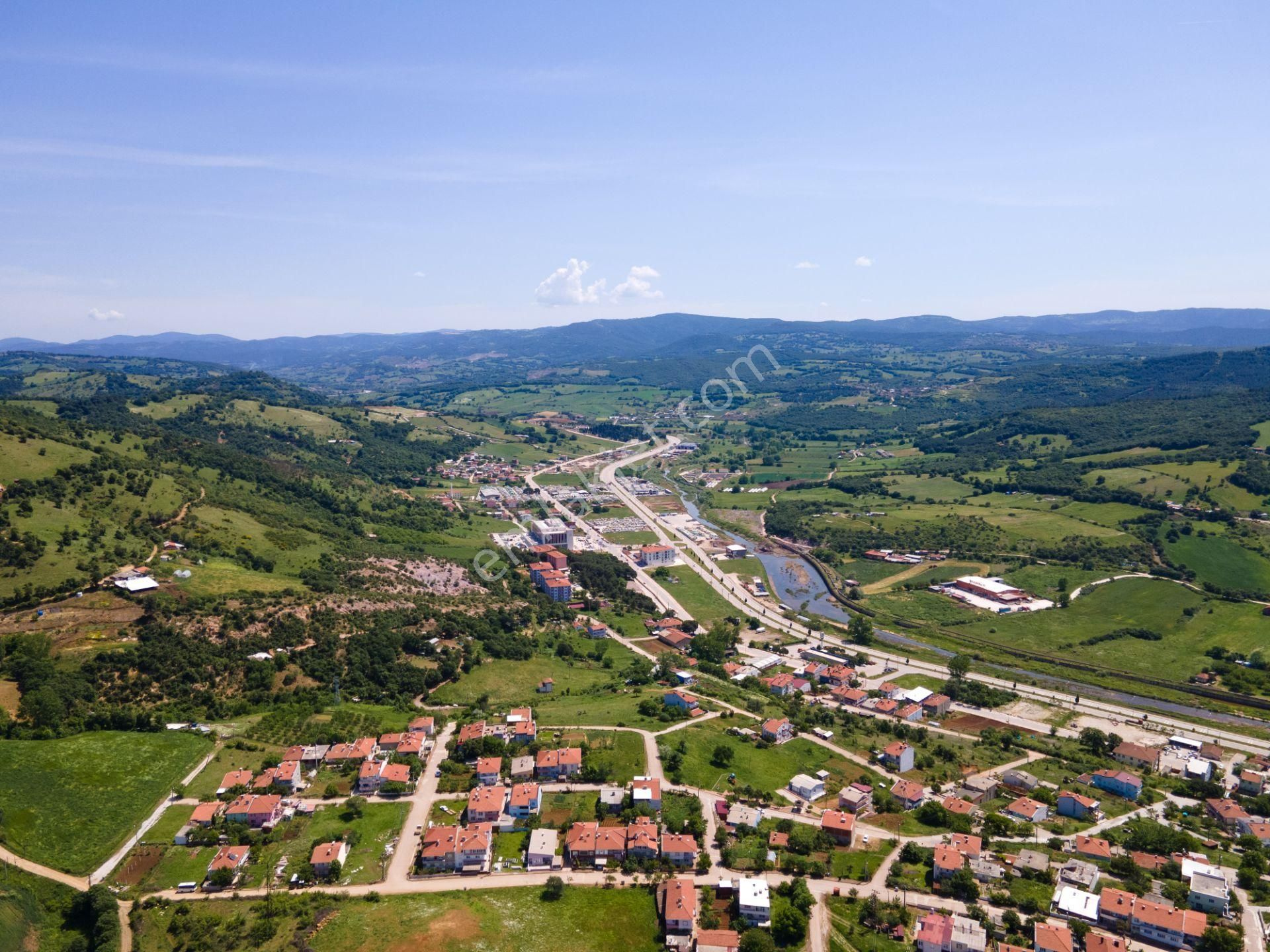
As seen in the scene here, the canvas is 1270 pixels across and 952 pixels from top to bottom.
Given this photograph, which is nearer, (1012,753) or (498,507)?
(1012,753)

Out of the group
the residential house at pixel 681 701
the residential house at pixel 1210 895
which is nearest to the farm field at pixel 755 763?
the residential house at pixel 681 701

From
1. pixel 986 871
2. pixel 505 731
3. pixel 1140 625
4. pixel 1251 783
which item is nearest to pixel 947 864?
pixel 986 871

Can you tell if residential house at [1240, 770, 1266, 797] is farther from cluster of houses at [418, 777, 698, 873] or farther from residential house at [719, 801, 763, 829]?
cluster of houses at [418, 777, 698, 873]

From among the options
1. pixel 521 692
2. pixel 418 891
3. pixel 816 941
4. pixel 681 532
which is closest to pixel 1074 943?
pixel 816 941

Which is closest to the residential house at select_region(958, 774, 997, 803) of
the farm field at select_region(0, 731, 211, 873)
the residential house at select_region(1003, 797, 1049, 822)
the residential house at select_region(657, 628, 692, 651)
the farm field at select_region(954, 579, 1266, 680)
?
the residential house at select_region(1003, 797, 1049, 822)

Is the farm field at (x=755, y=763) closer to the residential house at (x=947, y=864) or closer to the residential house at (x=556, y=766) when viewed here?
the residential house at (x=556, y=766)

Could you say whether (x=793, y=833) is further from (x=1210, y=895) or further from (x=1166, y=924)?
(x=1210, y=895)

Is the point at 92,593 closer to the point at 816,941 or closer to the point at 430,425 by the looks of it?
the point at 816,941
